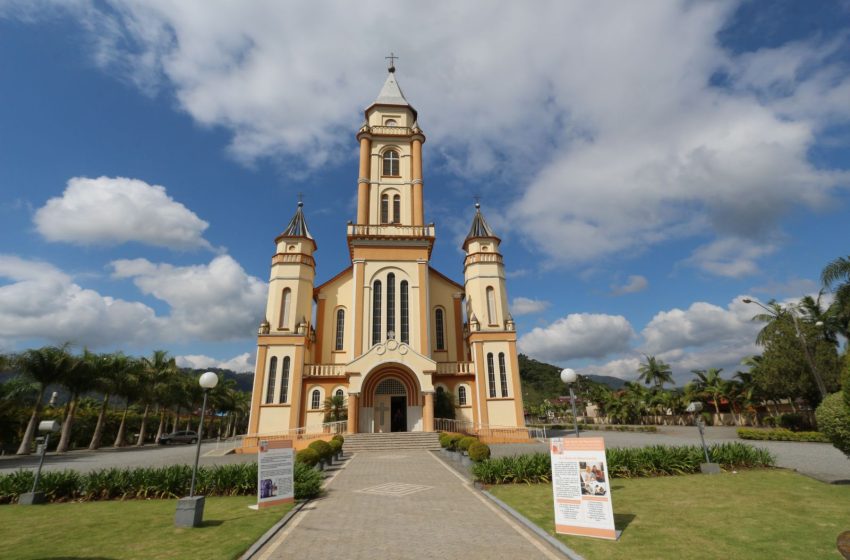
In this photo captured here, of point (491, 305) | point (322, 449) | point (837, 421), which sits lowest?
point (322, 449)

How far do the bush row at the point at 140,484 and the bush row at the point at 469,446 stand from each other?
5425 mm

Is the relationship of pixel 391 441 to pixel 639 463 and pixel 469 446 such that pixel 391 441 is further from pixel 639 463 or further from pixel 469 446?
pixel 639 463

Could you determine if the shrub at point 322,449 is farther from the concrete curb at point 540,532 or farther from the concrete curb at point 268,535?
the concrete curb at point 540,532

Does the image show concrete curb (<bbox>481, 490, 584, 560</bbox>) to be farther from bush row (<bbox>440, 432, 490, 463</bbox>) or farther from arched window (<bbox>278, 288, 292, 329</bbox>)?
arched window (<bbox>278, 288, 292, 329</bbox>)

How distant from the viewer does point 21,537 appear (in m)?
7.59

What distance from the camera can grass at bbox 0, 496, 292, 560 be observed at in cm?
668

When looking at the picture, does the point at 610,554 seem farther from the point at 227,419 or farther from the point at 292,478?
the point at 227,419

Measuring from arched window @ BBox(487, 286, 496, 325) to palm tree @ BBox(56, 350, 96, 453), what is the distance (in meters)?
29.5

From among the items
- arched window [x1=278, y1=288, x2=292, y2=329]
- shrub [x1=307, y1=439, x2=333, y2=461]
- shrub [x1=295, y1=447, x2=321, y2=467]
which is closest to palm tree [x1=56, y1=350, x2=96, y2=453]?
arched window [x1=278, y1=288, x2=292, y2=329]

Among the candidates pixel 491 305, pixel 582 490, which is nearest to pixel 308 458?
pixel 582 490

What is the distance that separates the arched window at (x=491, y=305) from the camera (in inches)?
1240

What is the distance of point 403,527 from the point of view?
7922mm

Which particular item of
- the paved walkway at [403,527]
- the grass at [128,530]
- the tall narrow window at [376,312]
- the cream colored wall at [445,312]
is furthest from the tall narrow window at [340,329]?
the grass at [128,530]

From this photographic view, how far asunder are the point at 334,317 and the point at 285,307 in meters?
3.93
